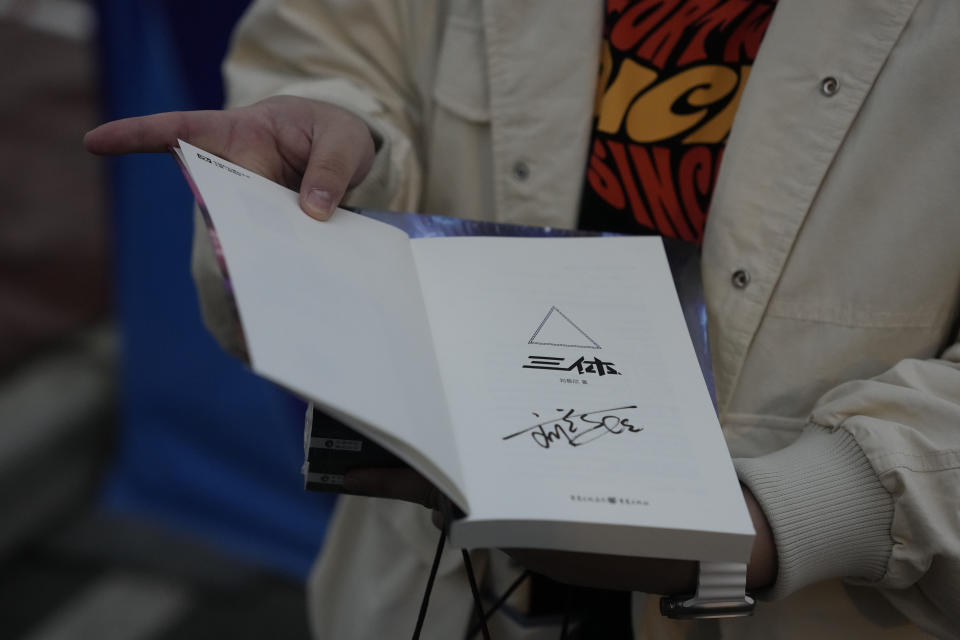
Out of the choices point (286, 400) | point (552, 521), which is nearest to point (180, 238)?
point (286, 400)

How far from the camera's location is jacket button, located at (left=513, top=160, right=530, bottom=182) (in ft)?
2.50

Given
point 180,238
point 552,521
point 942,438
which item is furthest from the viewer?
point 180,238

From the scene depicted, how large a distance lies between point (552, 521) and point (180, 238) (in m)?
1.32

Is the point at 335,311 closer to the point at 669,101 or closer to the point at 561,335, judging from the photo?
the point at 561,335

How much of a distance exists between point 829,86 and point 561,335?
0.30 metres

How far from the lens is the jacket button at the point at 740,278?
673 millimetres

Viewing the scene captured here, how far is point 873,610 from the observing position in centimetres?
67

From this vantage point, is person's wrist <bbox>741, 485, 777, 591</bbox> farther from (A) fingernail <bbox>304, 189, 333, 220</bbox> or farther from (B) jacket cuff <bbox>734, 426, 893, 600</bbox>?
(A) fingernail <bbox>304, 189, 333, 220</bbox>

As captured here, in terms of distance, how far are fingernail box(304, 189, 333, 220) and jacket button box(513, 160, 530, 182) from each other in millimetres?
224

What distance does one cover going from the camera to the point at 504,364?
0.56 meters

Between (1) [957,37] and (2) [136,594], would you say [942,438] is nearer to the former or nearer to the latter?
(1) [957,37]
